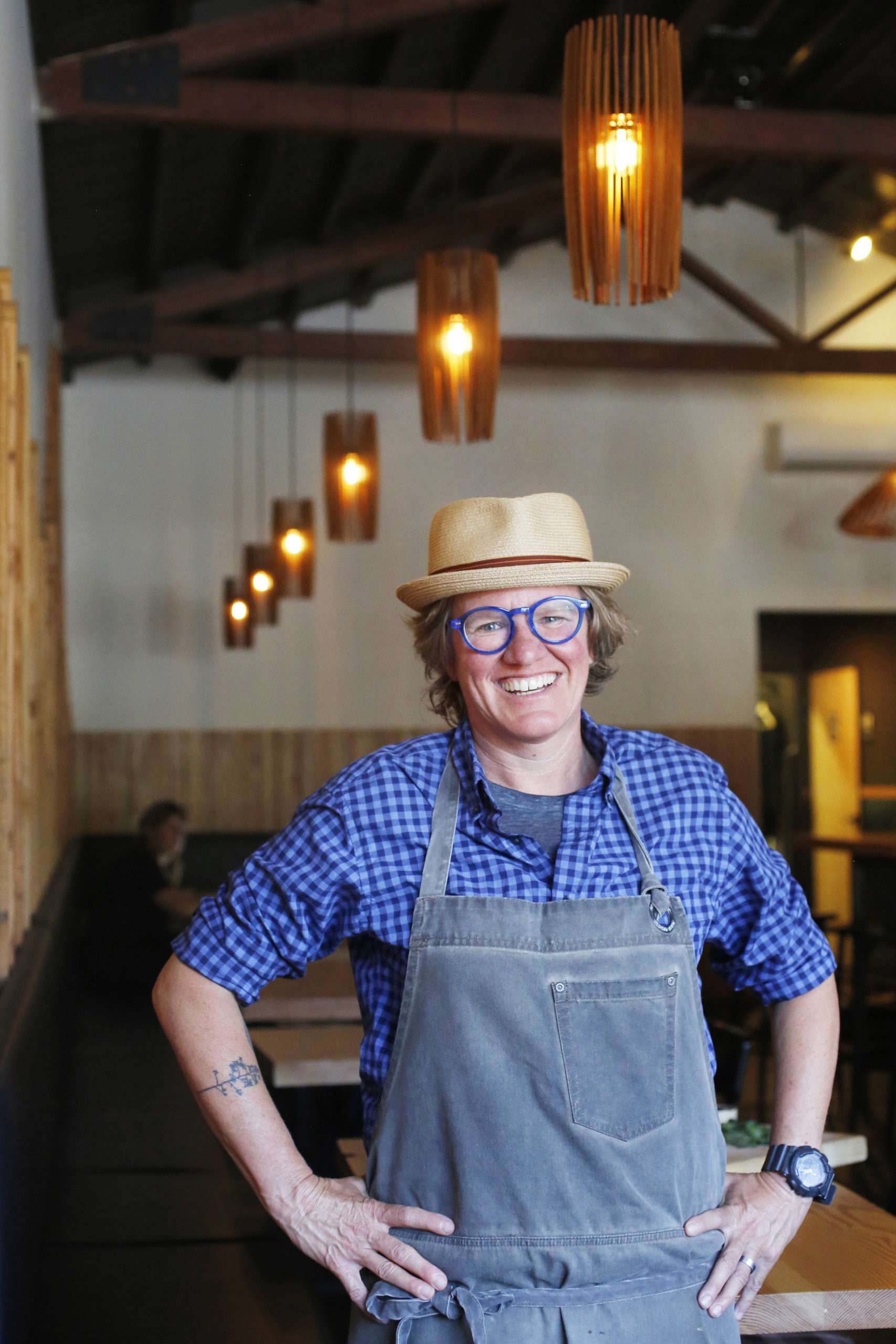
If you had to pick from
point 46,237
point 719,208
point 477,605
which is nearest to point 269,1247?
point 477,605

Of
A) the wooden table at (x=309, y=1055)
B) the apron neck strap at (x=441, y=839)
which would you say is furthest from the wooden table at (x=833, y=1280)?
the wooden table at (x=309, y=1055)

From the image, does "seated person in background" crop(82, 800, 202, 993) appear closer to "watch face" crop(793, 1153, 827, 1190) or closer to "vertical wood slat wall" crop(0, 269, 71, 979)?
"vertical wood slat wall" crop(0, 269, 71, 979)

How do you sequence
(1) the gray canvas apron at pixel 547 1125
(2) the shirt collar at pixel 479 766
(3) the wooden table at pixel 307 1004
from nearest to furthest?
(1) the gray canvas apron at pixel 547 1125
(2) the shirt collar at pixel 479 766
(3) the wooden table at pixel 307 1004

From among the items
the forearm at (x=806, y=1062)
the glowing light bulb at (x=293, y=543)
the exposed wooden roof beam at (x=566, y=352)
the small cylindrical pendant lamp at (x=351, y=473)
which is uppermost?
the exposed wooden roof beam at (x=566, y=352)

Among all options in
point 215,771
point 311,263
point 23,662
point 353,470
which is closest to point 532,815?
point 23,662

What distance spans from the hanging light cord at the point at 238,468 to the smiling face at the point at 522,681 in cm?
860

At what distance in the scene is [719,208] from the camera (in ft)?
34.8

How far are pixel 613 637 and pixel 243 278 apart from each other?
7571 millimetres

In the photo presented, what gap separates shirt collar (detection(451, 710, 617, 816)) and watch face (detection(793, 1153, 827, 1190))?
54 cm

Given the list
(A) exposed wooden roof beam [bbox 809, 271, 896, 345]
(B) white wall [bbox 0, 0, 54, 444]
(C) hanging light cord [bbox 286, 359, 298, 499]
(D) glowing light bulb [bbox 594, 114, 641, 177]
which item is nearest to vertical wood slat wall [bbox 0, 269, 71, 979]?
(B) white wall [bbox 0, 0, 54, 444]

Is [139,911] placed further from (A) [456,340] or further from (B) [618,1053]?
(B) [618,1053]

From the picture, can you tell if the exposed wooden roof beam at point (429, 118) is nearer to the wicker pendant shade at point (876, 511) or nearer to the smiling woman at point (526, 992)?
the wicker pendant shade at point (876, 511)

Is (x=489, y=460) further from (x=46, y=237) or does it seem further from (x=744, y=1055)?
(x=744, y=1055)

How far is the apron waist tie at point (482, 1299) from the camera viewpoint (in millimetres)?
1509
